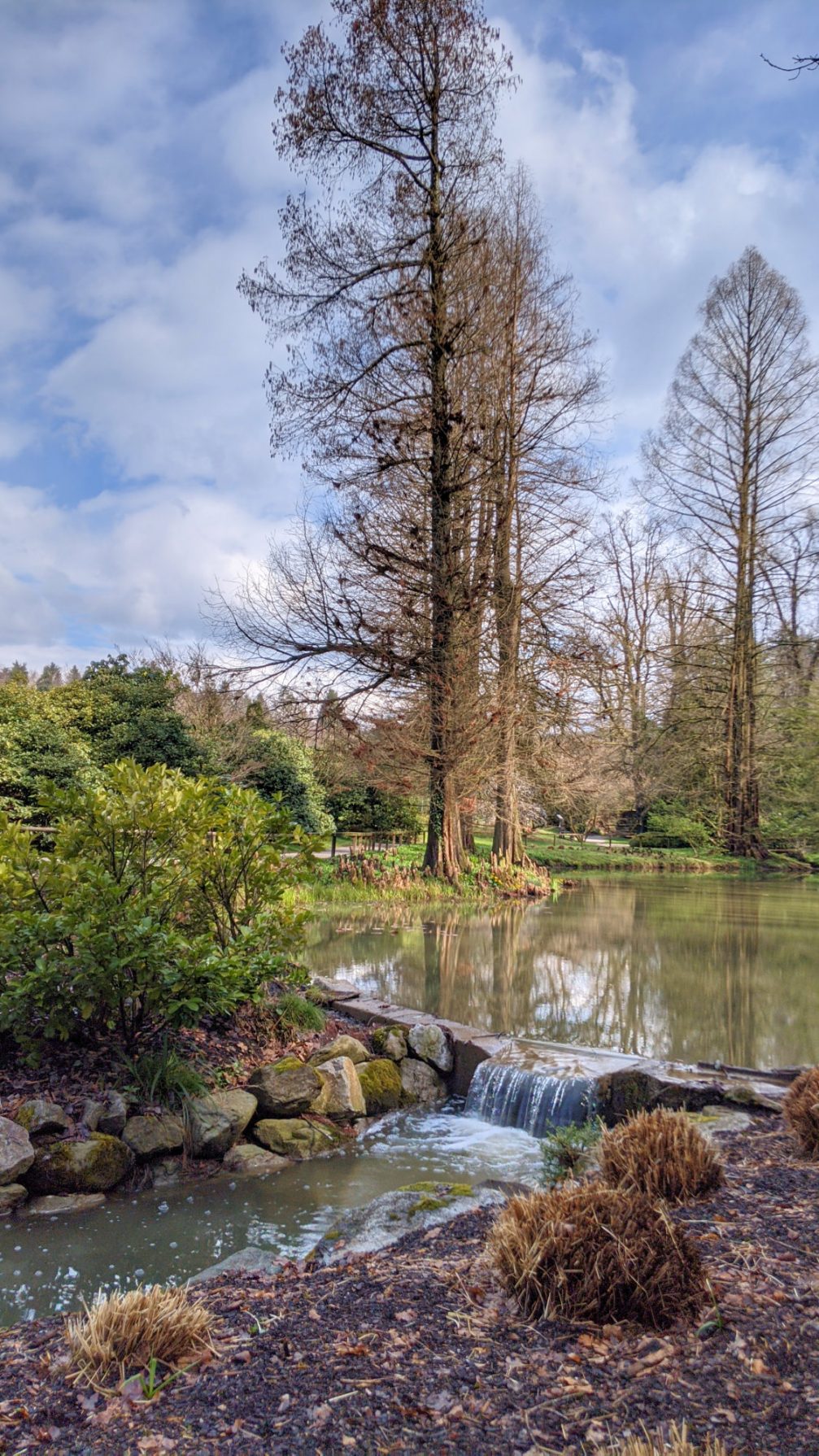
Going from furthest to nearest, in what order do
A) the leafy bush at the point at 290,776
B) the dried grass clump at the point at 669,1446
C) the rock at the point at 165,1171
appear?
the leafy bush at the point at 290,776 → the rock at the point at 165,1171 → the dried grass clump at the point at 669,1446

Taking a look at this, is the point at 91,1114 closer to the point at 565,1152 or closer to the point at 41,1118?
the point at 41,1118

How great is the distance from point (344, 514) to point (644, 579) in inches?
705

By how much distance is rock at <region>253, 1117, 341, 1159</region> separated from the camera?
4.77 metres

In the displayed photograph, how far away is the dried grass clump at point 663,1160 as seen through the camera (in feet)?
10.1

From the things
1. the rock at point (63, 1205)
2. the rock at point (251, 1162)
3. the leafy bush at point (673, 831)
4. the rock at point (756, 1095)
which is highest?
the leafy bush at point (673, 831)

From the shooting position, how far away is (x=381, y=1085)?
5.60 metres

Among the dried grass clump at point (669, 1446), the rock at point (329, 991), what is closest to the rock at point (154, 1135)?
the rock at point (329, 991)

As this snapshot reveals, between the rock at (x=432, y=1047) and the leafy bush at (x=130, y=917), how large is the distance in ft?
3.63

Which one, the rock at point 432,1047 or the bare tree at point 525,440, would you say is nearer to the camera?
the rock at point 432,1047

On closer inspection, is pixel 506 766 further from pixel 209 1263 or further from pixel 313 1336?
pixel 313 1336

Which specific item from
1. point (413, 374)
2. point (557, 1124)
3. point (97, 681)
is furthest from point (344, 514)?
point (557, 1124)

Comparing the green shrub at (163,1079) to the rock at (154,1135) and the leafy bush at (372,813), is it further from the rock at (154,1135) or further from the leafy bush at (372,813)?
the leafy bush at (372,813)

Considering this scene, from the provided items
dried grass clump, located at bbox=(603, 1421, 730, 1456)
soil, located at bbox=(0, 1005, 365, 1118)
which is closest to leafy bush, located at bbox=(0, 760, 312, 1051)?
soil, located at bbox=(0, 1005, 365, 1118)

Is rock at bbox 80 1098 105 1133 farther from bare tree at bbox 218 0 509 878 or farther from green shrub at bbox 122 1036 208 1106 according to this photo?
bare tree at bbox 218 0 509 878
